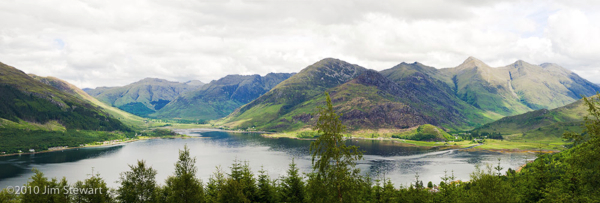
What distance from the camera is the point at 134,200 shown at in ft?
185

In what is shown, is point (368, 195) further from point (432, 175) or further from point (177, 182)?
point (432, 175)

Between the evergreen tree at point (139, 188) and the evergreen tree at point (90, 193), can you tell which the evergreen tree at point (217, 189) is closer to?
the evergreen tree at point (139, 188)

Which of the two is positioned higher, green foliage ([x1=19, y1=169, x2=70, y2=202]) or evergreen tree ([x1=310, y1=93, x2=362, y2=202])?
evergreen tree ([x1=310, y1=93, x2=362, y2=202])

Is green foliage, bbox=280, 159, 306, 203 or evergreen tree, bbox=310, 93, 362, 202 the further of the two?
green foliage, bbox=280, 159, 306, 203

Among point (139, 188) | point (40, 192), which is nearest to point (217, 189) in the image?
point (139, 188)

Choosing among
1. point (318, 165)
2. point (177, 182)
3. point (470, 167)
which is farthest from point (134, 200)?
point (470, 167)

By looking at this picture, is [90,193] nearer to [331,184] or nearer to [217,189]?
[217,189]

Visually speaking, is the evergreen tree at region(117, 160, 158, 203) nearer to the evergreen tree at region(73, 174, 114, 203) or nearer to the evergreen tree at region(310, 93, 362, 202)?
the evergreen tree at region(73, 174, 114, 203)

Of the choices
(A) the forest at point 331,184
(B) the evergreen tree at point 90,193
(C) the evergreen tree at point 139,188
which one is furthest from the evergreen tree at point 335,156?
(B) the evergreen tree at point 90,193

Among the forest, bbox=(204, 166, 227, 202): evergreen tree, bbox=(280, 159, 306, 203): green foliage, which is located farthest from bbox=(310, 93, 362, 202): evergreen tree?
bbox=(280, 159, 306, 203): green foliage

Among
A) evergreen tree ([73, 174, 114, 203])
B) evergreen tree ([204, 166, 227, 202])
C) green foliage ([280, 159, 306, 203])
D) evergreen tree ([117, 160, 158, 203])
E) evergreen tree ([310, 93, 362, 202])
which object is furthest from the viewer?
green foliage ([280, 159, 306, 203])

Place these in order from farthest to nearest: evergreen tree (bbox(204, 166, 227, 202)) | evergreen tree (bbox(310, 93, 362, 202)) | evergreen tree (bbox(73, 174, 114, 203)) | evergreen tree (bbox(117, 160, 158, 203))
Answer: evergreen tree (bbox(117, 160, 158, 203)), evergreen tree (bbox(204, 166, 227, 202)), evergreen tree (bbox(73, 174, 114, 203)), evergreen tree (bbox(310, 93, 362, 202))

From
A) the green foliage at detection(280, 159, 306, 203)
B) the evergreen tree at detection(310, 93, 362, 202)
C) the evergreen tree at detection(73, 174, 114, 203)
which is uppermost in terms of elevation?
the evergreen tree at detection(310, 93, 362, 202)

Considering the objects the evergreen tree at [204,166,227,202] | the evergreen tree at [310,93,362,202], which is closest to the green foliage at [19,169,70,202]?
the evergreen tree at [204,166,227,202]
